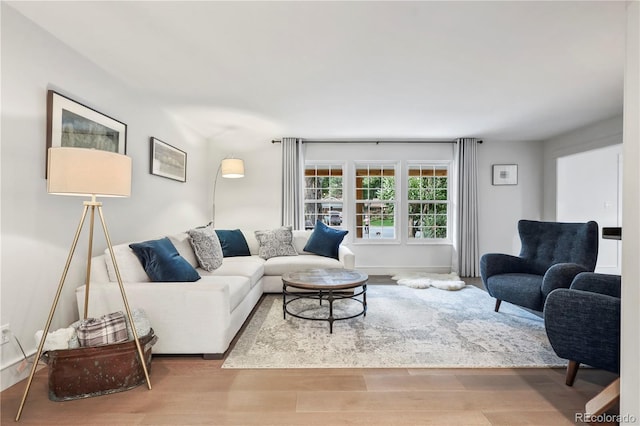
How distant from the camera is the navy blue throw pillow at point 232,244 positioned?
4328 millimetres

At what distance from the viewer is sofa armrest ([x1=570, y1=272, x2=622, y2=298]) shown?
2.07 meters

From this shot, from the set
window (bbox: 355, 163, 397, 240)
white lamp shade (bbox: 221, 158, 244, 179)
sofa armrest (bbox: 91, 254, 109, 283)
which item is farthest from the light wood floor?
window (bbox: 355, 163, 397, 240)

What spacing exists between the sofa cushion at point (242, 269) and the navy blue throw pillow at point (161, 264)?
2.24ft

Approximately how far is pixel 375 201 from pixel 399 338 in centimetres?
328

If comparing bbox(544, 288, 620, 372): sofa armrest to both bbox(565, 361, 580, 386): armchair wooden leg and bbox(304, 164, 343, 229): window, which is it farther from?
bbox(304, 164, 343, 229): window

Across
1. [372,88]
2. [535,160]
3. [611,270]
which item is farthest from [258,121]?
[611,270]

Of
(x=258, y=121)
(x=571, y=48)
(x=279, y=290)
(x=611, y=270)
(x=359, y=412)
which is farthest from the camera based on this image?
(x=611, y=270)

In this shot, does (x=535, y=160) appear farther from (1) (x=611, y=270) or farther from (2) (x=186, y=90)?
(2) (x=186, y=90)

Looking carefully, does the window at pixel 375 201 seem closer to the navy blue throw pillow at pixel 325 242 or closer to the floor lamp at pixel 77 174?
the navy blue throw pillow at pixel 325 242

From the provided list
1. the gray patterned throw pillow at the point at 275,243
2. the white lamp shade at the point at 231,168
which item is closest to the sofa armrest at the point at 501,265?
Answer: the gray patterned throw pillow at the point at 275,243

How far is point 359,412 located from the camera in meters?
1.70

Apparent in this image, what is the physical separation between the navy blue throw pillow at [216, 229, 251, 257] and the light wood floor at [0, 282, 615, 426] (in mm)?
2207

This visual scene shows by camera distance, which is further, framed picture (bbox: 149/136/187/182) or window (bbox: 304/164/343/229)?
window (bbox: 304/164/343/229)

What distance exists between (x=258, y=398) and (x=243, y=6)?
2307mm
